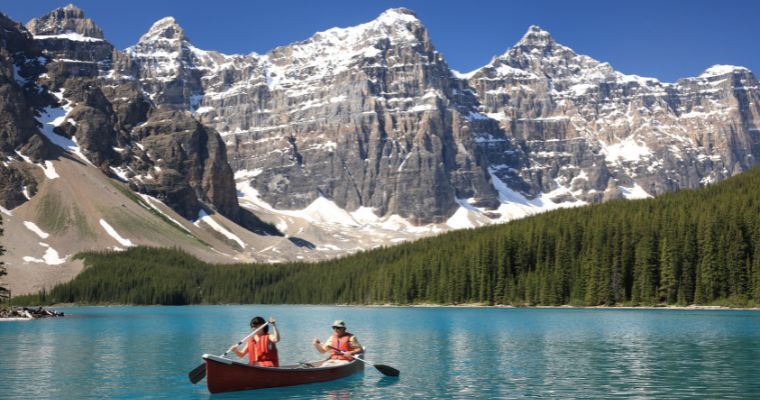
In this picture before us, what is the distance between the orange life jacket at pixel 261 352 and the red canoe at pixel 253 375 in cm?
70

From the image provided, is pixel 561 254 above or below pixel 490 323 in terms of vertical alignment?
above

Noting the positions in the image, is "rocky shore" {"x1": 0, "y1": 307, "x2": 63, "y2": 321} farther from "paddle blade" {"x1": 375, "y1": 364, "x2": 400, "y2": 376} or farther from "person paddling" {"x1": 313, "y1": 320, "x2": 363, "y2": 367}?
"paddle blade" {"x1": 375, "y1": 364, "x2": 400, "y2": 376}

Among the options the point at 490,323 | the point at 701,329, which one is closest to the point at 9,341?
the point at 490,323

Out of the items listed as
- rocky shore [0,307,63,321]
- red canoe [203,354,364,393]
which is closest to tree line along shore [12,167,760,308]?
rocky shore [0,307,63,321]

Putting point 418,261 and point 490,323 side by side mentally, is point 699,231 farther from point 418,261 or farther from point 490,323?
point 418,261

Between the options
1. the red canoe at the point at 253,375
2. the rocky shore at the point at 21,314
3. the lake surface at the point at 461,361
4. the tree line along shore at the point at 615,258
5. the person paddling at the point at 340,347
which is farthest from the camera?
the rocky shore at the point at 21,314

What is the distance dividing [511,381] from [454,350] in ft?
62.6

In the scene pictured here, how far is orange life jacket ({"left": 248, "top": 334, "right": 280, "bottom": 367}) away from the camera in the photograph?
43.1 m

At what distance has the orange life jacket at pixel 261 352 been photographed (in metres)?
43.1

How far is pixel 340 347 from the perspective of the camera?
48.7m

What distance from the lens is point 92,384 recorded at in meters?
46.7

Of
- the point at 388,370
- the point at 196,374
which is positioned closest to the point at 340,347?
the point at 388,370

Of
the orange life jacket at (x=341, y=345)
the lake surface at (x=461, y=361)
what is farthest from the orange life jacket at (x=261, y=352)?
the orange life jacket at (x=341, y=345)

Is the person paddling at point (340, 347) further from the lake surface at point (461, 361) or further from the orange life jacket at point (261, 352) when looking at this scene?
the orange life jacket at point (261, 352)
